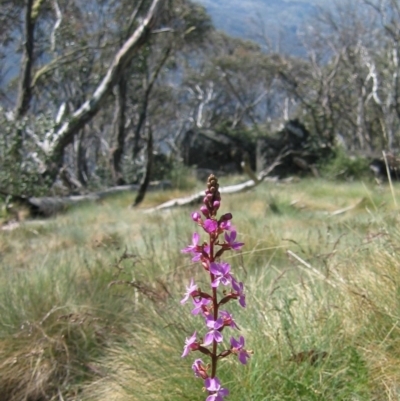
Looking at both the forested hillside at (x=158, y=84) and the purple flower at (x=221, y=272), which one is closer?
the purple flower at (x=221, y=272)

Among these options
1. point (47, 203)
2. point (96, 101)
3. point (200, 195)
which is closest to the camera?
point (200, 195)

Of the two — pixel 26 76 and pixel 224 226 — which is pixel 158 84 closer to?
pixel 26 76

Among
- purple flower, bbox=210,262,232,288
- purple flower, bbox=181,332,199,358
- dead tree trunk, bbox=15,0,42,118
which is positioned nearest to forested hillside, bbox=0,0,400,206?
dead tree trunk, bbox=15,0,42,118

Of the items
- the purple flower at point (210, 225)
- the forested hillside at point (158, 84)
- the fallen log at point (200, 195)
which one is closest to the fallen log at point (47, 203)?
the forested hillside at point (158, 84)

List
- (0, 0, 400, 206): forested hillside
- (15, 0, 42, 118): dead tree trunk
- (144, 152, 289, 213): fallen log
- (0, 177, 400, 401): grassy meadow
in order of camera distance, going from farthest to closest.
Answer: (15, 0, 42, 118): dead tree trunk
(0, 0, 400, 206): forested hillside
(144, 152, 289, 213): fallen log
(0, 177, 400, 401): grassy meadow

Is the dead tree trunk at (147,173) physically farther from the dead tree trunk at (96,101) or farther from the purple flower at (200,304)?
the purple flower at (200,304)

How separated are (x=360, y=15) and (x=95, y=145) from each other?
48.4 ft

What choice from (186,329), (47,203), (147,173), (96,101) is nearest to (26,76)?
(96,101)

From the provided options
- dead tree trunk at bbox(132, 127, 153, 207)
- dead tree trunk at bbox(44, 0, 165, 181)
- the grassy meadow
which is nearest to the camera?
the grassy meadow

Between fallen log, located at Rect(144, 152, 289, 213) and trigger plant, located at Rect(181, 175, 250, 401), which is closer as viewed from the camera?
trigger plant, located at Rect(181, 175, 250, 401)

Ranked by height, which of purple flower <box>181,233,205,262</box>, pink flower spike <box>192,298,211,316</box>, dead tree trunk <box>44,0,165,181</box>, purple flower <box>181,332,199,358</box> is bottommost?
purple flower <box>181,332,199,358</box>

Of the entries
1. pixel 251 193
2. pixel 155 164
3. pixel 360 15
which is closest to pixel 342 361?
pixel 251 193

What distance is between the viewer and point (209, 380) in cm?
142

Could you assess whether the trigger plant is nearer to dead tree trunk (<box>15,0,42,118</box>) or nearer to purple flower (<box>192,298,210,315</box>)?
purple flower (<box>192,298,210,315</box>)
